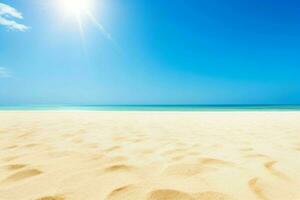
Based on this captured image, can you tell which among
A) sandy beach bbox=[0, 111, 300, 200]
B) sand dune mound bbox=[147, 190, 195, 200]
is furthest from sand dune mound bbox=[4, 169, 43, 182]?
sand dune mound bbox=[147, 190, 195, 200]

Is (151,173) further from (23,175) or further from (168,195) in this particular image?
(23,175)

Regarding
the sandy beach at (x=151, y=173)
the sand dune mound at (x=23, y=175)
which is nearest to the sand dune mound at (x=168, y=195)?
the sandy beach at (x=151, y=173)

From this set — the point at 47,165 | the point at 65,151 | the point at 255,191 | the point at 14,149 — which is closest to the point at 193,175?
the point at 255,191

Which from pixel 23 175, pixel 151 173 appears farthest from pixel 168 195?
pixel 23 175

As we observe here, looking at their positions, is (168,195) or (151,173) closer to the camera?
(168,195)

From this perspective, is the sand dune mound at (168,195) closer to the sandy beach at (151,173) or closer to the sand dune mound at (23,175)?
the sandy beach at (151,173)

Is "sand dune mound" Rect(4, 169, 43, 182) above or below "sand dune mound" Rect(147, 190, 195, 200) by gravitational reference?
below

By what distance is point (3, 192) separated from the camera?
1088mm

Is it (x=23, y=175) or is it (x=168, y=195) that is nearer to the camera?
(x=168, y=195)

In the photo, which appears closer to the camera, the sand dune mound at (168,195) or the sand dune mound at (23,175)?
the sand dune mound at (168,195)

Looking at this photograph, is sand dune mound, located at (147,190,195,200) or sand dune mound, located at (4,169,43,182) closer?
sand dune mound, located at (147,190,195,200)

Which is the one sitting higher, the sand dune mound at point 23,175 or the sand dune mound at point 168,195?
the sand dune mound at point 168,195

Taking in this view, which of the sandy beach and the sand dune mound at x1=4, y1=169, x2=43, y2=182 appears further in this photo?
the sand dune mound at x1=4, y1=169, x2=43, y2=182

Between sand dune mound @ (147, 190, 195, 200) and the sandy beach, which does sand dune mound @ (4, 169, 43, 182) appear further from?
sand dune mound @ (147, 190, 195, 200)
